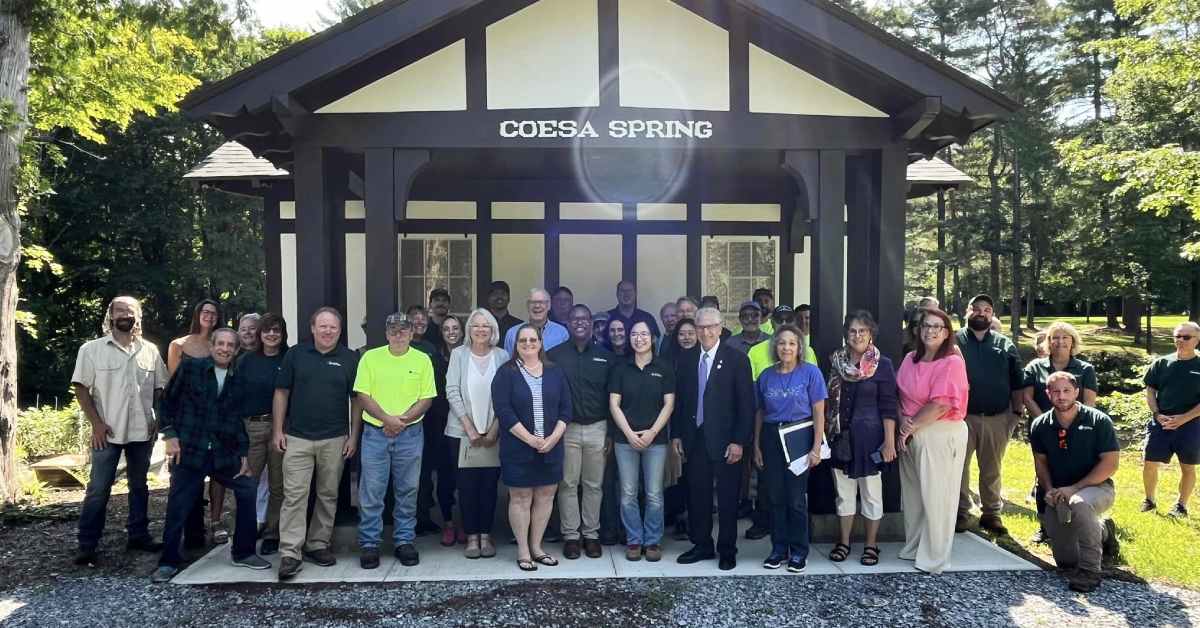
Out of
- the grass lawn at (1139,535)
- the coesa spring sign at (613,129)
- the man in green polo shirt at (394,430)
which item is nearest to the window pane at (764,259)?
the grass lawn at (1139,535)

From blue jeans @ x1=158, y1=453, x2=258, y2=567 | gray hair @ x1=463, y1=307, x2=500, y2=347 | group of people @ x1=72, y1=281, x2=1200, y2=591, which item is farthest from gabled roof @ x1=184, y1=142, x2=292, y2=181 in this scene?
gray hair @ x1=463, y1=307, x2=500, y2=347

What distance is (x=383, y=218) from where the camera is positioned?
584cm

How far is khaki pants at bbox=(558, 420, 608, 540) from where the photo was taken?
5242 millimetres

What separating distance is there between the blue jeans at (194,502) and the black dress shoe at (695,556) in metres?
3.10

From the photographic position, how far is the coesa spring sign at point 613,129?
5938 millimetres

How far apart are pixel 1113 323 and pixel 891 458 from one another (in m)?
32.9

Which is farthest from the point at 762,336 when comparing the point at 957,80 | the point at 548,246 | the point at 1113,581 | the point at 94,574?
the point at 94,574

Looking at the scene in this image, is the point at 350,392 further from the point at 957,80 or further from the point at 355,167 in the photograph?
the point at 957,80

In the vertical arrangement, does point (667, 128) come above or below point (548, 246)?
above

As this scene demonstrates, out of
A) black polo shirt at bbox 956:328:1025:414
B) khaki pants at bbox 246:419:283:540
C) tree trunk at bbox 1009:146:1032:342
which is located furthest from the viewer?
tree trunk at bbox 1009:146:1032:342

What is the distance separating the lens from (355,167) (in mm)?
7633

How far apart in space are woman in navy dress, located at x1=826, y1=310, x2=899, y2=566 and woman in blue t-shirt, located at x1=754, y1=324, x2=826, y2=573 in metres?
0.21

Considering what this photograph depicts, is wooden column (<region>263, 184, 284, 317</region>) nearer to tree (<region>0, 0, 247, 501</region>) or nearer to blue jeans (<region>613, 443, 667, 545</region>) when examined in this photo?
tree (<region>0, 0, 247, 501</region>)

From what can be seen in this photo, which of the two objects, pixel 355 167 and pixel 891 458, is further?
pixel 355 167
